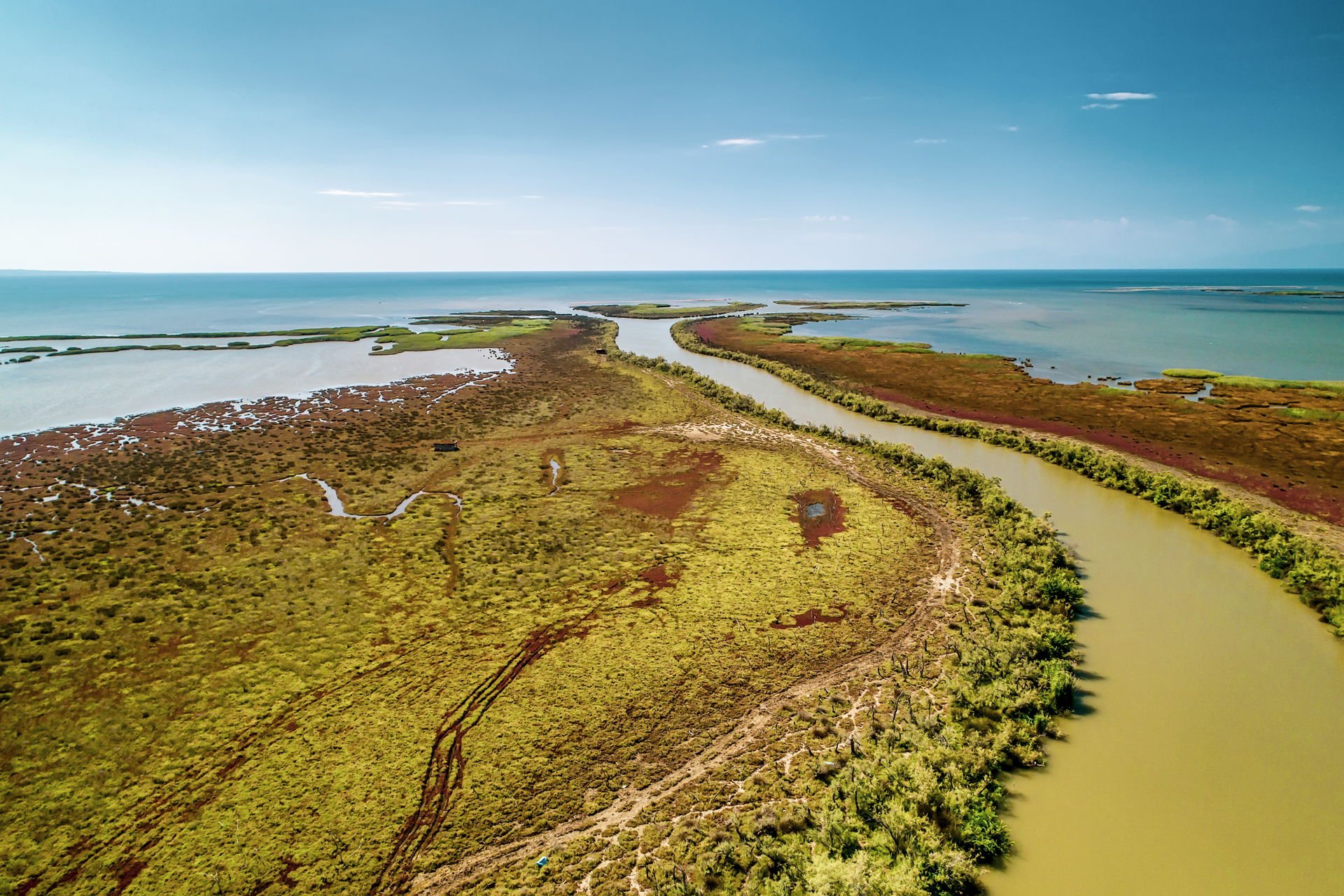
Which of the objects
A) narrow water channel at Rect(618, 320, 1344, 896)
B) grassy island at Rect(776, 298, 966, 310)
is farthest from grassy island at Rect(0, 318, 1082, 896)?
grassy island at Rect(776, 298, 966, 310)

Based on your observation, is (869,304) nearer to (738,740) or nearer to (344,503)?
(344,503)

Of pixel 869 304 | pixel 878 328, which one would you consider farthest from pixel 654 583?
pixel 869 304

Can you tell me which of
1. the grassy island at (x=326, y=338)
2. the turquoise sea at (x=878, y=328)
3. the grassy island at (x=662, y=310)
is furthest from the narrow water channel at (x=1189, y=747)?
the grassy island at (x=662, y=310)

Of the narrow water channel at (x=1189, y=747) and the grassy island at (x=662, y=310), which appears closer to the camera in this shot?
the narrow water channel at (x=1189, y=747)

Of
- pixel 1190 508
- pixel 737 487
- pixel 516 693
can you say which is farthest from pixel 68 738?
pixel 1190 508

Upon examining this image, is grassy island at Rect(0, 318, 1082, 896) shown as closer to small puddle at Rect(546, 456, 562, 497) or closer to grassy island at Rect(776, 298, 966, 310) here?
small puddle at Rect(546, 456, 562, 497)

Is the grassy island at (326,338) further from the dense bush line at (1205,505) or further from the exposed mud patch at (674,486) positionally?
the dense bush line at (1205,505)
